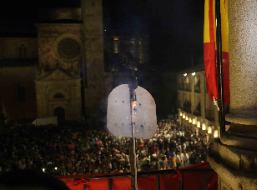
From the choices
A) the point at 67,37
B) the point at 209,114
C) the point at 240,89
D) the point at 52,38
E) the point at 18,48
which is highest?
the point at 67,37

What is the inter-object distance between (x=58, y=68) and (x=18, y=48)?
834cm

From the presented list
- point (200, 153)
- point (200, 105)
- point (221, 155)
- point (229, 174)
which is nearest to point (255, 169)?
point (229, 174)

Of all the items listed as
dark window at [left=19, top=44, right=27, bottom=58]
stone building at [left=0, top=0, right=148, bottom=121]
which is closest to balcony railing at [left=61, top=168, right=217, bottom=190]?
stone building at [left=0, top=0, right=148, bottom=121]

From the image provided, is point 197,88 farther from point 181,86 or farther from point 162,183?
point 162,183

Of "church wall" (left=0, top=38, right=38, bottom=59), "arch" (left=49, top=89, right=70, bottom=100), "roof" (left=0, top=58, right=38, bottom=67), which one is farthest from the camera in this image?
"church wall" (left=0, top=38, right=38, bottom=59)

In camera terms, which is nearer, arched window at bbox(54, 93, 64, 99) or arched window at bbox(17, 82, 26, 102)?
arched window at bbox(54, 93, 64, 99)

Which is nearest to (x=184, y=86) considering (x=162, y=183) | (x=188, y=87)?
(x=188, y=87)

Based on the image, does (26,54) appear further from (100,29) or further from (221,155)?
(221,155)

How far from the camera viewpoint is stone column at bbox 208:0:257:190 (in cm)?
236

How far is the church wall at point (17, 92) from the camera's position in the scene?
1150 inches

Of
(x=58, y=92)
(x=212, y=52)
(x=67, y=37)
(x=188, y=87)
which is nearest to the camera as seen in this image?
(x=212, y=52)

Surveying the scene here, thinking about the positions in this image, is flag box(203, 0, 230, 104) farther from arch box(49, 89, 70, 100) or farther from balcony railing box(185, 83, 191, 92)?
arch box(49, 89, 70, 100)

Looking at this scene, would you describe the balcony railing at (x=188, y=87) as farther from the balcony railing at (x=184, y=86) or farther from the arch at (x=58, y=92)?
the arch at (x=58, y=92)

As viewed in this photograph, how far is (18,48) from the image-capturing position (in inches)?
1277
